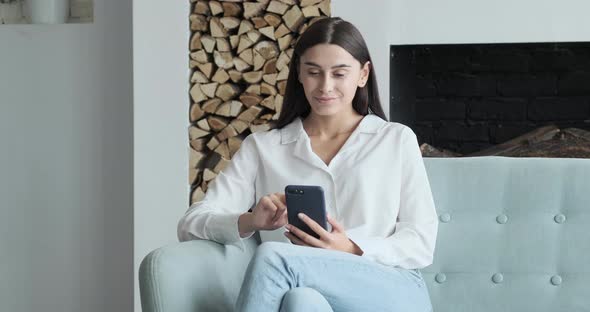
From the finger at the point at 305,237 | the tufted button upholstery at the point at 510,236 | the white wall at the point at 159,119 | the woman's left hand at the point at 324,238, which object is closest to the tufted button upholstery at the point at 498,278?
the tufted button upholstery at the point at 510,236

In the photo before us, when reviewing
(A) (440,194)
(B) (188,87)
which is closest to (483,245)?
(A) (440,194)

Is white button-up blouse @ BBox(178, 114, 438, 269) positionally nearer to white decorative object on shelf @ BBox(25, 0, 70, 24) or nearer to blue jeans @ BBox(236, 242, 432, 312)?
blue jeans @ BBox(236, 242, 432, 312)

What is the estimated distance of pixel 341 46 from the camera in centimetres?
255

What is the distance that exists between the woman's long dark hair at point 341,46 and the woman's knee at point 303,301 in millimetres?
787

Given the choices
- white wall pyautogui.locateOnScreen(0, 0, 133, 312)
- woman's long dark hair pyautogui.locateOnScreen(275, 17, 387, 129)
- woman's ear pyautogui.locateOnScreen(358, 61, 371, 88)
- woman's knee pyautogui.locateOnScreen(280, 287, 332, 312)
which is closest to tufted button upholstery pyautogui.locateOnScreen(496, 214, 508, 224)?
woman's long dark hair pyautogui.locateOnScreen(275, 17, 387, 129)

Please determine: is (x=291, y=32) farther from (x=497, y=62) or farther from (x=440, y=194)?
(x=440, y=194)

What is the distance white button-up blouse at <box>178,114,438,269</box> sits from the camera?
2421mm

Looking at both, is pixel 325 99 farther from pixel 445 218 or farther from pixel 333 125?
pixel 445 218

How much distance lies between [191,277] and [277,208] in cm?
26

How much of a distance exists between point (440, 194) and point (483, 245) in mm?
186

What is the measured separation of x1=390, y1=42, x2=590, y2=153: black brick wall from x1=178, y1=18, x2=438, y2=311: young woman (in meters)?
1.13

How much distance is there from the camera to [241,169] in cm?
265

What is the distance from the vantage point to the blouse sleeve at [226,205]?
94.7 inches

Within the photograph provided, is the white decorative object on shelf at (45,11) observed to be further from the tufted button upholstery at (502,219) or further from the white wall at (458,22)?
the tufted button upholstery at (502,219)
